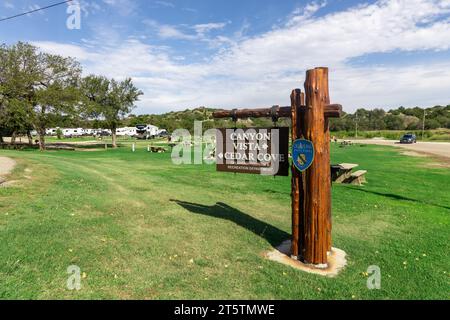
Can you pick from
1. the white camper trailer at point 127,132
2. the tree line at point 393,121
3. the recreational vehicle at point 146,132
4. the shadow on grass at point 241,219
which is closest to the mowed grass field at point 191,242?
the shadow on grass at point 241,219

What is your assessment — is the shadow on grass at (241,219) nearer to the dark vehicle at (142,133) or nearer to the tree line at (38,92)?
the tree line at (38,92)

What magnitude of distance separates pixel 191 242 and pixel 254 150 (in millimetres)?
1848

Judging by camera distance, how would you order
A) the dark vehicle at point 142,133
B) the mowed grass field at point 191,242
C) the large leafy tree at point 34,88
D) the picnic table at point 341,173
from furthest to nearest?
the dark vehicle at point 142,133
the large leafy tree at point 34,88
the picnic table at point 341,173
the mowed grass field at point 191,242


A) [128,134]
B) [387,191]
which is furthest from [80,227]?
[128,134]

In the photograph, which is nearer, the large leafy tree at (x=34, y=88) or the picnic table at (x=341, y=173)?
the picnic table at (x=341, y=173)

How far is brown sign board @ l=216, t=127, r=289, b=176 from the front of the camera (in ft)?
17.9

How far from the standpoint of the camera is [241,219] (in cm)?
705

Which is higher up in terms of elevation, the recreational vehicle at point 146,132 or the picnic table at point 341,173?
the recreational vehicle at point 146,132

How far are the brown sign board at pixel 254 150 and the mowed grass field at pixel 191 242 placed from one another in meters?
1.24

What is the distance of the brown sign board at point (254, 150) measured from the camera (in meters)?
5.44
